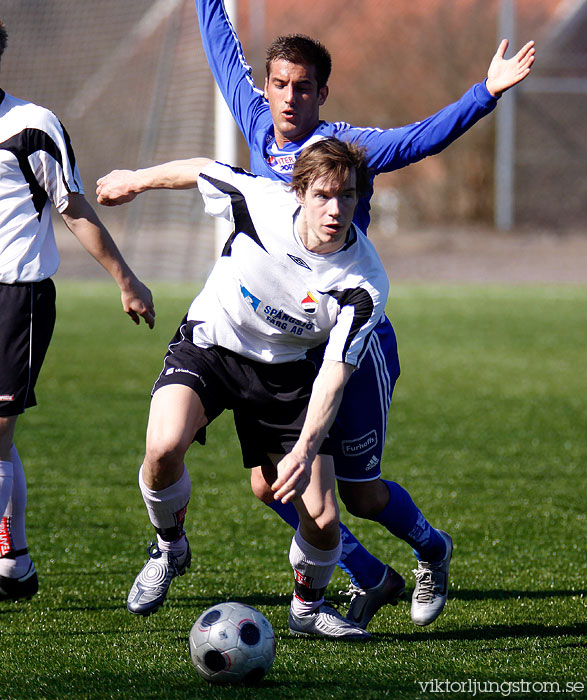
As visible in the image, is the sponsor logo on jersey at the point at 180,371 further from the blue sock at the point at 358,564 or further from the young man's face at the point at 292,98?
the young man's face at the point at 292,98

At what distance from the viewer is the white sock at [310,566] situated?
3.88m

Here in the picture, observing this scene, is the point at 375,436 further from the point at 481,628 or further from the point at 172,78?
the point at 172,78

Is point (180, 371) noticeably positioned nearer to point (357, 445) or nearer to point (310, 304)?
point (310, 304)

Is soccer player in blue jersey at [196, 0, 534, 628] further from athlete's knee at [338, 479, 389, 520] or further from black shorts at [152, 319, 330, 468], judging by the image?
black shorts at [152, 319, 330, 468]

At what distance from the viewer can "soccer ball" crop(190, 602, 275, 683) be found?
10.9ft

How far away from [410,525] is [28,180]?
1.96 meters

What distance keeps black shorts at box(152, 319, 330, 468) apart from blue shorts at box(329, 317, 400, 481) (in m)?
0.17

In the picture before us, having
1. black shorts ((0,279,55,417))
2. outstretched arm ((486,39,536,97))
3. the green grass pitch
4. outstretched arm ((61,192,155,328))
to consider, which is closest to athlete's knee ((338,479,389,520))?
the green grass pitch

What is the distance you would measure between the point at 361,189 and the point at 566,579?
6.99 feet

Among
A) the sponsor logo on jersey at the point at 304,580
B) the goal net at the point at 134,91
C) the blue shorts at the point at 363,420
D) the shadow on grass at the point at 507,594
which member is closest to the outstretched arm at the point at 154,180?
the blue shorts at the point at 363,420

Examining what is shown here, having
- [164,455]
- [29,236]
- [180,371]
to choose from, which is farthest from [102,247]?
[164,455]

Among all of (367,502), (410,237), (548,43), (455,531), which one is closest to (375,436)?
(367,502)

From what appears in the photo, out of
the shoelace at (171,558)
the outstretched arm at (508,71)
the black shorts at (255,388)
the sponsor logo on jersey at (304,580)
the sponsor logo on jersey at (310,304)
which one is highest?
the outstretched arm at (508,71)

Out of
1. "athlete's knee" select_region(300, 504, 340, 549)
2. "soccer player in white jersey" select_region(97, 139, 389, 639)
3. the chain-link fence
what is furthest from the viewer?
the chain-link fence
